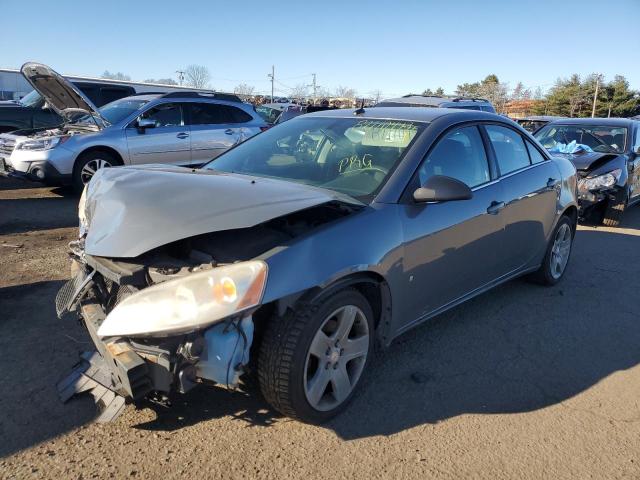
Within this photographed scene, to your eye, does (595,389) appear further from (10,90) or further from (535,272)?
(10,90)

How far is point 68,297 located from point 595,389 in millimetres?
3224

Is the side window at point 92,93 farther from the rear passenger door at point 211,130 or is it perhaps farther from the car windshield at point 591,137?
the car windshield at point 591,137

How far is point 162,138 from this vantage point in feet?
29.4

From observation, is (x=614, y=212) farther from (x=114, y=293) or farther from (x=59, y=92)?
(x=59, y=92)

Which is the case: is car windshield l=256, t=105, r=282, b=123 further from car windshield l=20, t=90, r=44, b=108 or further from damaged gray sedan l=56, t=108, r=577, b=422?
damaged gray sedan l=56, t=108, r=577, b=422

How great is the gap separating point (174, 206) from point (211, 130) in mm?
7370

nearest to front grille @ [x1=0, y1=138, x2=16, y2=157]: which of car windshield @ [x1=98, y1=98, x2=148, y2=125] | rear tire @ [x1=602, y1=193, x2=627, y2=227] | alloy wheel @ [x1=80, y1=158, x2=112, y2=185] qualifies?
alloy wheel @ [x1=80, y1=158, x2=112, y2=185]

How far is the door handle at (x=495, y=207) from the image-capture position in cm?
371

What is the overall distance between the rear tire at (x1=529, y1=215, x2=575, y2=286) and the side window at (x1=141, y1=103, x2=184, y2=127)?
22.1 ft

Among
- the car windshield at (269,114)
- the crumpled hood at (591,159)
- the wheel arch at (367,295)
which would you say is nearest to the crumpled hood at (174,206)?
the wheel arch at (367,295)

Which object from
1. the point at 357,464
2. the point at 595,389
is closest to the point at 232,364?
the point at 357,464

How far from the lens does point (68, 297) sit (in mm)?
2840

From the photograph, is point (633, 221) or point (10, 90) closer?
point (633, 221)

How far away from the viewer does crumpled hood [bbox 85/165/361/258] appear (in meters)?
2.38
